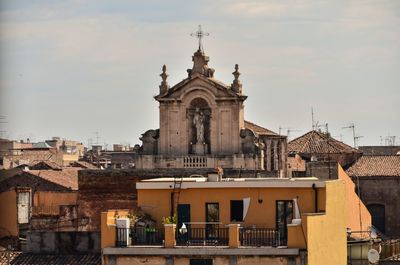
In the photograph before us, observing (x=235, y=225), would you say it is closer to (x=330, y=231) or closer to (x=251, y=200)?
(x=251, y=200)

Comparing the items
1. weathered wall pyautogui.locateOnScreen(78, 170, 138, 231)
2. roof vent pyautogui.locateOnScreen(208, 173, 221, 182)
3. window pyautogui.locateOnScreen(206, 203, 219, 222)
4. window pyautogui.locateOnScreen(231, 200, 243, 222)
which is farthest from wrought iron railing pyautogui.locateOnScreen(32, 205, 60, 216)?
window pyautogui.locateOnScreen(231, 200, 243, 222)

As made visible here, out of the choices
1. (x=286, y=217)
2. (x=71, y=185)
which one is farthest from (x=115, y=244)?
(x=71, y=185)

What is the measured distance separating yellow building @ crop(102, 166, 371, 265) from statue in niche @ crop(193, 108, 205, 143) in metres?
34.9

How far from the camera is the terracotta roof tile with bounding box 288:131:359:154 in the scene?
7994 centimetres

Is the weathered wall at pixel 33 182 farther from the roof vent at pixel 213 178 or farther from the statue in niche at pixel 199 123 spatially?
the roof vent at pixel 213 178

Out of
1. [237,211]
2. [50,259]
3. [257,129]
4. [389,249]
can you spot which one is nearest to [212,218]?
[237,211]

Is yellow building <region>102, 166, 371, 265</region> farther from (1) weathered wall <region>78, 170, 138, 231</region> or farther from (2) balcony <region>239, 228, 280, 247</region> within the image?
(1) weathered wall <region>78, 170, 138, 231</region>

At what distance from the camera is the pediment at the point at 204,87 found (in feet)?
224

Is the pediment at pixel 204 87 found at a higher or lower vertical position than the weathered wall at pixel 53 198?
higher

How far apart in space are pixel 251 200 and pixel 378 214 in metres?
45.2

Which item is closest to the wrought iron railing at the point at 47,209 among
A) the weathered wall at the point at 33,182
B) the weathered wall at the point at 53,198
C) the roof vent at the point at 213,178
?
the weathered wall at the point at 53,198

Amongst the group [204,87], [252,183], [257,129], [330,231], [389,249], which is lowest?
[389,249]

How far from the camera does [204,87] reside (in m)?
68.2

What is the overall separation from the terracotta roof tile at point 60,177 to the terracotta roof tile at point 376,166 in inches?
579
